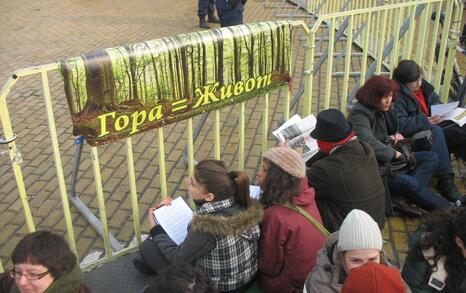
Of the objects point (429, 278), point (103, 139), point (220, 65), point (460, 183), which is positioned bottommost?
point (460, 183)

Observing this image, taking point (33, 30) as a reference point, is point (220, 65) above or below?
above

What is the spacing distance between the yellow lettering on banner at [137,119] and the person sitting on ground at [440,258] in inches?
67.7

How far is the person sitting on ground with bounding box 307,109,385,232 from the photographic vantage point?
322 cm

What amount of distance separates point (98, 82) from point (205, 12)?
764cm

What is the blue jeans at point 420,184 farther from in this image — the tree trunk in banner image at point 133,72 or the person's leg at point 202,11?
the person's leg at point 202,11

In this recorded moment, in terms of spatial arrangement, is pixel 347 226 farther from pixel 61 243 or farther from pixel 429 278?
pixel 61 243

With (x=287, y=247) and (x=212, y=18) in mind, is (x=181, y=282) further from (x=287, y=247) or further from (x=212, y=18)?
(x=212, y=18)

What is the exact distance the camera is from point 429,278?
2.56m

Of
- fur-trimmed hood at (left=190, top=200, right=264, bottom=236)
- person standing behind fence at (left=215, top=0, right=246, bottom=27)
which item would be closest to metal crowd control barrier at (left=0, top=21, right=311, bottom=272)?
fur-trimmed hood at (left=190, top=200, right=264, bottom=236)

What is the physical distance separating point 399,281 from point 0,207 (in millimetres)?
3527

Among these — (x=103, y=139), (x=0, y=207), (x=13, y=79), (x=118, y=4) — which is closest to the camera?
(x=13, y=79)

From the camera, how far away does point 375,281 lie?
1916 millimetres

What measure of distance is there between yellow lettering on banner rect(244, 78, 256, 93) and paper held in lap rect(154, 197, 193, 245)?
934 mm

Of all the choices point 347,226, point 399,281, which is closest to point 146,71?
point 347,226
